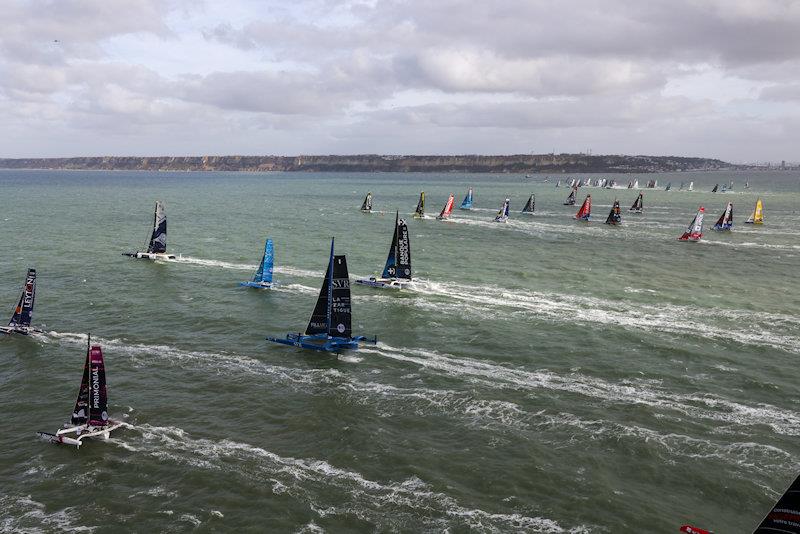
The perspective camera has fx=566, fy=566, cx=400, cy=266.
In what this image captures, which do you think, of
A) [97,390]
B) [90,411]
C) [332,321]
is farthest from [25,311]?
[332,321]

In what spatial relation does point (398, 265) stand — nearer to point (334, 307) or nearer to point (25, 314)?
point (334, 307)

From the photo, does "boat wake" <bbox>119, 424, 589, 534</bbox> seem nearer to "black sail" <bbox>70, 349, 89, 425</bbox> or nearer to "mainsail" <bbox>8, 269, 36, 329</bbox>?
"black sail" <bbox>70, 349, 89, 425</bbox>

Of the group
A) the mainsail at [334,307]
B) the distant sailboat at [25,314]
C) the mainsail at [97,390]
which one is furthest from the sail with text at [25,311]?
the mainsail at [334,307]

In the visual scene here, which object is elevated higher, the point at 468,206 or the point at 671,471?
the point at 468,206

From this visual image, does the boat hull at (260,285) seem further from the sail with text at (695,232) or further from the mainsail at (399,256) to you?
the sail with text at (695,232)

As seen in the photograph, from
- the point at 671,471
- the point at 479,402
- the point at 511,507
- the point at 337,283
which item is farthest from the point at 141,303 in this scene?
the point at 671,471

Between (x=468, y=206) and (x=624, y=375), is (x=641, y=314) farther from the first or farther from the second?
(x=468, y=206)
